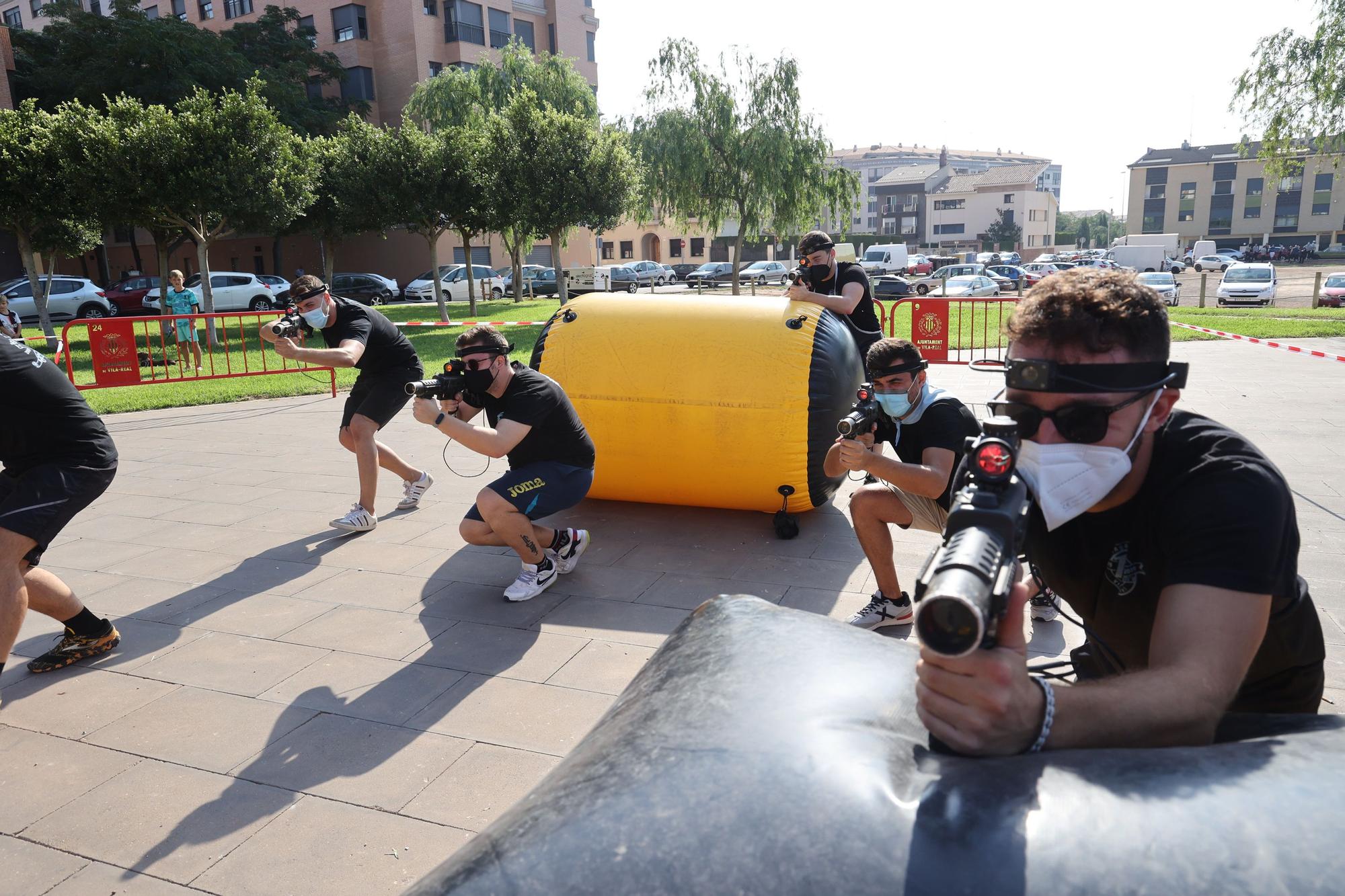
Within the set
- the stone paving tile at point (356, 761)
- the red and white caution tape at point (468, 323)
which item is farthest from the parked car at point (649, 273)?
the stone paving tile at point (356, 761)

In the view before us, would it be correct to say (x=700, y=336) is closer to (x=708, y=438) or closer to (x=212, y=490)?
(x=708, y=438)

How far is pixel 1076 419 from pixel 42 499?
4294 millimetres

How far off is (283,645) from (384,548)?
1.58m

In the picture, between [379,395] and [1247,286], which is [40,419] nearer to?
[379,395]

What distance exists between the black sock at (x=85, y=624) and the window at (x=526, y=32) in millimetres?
50821

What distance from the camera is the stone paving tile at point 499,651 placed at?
14.4 feet

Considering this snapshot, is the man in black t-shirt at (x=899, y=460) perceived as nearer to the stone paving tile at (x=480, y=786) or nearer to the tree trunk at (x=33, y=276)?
the stone paving tile at (x=480, y=786)

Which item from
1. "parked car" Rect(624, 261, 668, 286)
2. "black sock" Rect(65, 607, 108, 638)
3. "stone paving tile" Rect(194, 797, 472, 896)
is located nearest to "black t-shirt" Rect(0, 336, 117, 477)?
"black sock" Rect(65, 607, 108, 638)

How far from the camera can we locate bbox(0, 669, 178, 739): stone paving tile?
4.00 m

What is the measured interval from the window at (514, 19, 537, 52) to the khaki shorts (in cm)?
5117

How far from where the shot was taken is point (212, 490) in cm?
800

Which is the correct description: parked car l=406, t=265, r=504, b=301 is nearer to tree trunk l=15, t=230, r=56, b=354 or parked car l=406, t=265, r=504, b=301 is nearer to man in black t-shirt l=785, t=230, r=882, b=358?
tree trunk l=15, t=230, r=56, b=354

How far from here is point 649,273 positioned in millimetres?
42625

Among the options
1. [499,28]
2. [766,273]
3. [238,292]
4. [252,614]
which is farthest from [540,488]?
[499,28]
